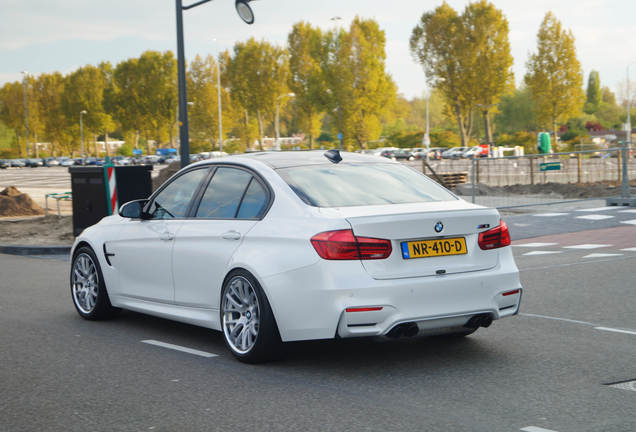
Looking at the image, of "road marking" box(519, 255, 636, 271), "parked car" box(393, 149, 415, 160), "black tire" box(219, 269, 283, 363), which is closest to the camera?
"black tire" box(219, 269, 283, 363)

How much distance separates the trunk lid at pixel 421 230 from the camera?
5148 mm

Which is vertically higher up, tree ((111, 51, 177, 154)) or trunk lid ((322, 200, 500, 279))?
tree ((111, 51, 177, 154))

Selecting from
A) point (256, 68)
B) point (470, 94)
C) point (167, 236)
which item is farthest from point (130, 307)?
point (256, 68)

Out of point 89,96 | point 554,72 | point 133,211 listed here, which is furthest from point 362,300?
point 89,96

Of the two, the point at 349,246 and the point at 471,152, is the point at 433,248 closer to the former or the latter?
the point at 349,246

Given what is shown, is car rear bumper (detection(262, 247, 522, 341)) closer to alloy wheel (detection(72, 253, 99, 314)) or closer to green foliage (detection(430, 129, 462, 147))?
alloy wheel (detection(72, 253, 99, 314))

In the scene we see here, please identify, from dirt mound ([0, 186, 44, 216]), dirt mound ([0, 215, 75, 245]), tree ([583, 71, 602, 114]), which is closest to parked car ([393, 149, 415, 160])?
dirt mound ([0, 186, 44, 216])

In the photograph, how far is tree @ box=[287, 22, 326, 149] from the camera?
7456 centimetres

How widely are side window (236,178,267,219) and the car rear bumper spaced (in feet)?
2.13

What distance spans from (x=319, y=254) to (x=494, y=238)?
4.21ft

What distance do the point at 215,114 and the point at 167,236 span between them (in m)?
77.0

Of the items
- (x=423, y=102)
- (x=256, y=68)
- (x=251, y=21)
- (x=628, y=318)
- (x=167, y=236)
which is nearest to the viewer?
(x=167, y=236)

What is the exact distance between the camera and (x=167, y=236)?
659 centimetres

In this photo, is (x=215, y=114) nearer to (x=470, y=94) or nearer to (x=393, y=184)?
(x=470, y=94)
